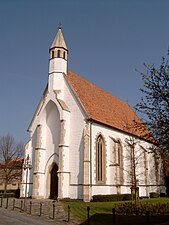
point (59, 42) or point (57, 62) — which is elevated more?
point (59, 42)

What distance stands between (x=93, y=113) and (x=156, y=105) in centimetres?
1528

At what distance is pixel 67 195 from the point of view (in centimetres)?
2594

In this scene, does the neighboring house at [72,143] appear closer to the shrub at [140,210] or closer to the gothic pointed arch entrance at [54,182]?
the gothic pointed arch entrance at [54,182]

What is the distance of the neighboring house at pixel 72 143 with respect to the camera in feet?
85.3

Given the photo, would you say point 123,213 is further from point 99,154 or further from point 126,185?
point 126,185

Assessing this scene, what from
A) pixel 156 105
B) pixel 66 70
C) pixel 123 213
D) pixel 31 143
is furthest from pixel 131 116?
pixel 156 105

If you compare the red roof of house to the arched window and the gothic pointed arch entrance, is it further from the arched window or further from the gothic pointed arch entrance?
the gothic pointed arch entrance

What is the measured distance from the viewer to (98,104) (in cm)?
3203

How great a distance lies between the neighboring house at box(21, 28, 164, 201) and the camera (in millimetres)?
26000

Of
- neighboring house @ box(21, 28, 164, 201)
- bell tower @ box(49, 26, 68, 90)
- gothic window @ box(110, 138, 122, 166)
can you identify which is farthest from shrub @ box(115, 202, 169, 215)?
bell tower @ box(49, 26, 68, 90)

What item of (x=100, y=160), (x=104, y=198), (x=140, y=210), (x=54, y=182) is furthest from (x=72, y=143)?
(x=140, y=210)

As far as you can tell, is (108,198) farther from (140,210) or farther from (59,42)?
(59,42)

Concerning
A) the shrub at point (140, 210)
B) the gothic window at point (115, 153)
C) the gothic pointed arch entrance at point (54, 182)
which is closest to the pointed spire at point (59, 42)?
the gothic window at point (115, 153)

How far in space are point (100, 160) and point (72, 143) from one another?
3.51m
